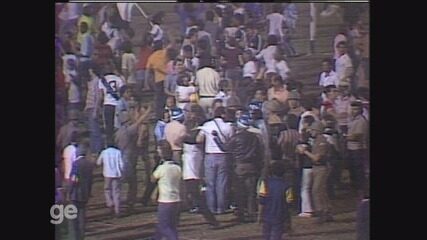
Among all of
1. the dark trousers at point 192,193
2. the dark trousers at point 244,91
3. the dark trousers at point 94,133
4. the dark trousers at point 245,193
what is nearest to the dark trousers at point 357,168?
the dark trousers at point 245,193

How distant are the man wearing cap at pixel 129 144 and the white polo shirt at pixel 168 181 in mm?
155

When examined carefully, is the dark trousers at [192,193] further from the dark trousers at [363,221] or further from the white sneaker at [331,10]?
the white sneaker at [331,10]

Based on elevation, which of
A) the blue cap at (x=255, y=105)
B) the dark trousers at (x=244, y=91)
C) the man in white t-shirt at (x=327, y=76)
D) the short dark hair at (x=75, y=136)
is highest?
the man in white t-shirt at (x=327, y=76)

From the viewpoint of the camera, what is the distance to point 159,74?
7477 mm

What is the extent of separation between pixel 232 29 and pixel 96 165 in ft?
4.09

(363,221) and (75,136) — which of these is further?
(363,221)

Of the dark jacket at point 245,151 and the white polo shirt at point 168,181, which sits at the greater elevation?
the dark jacket at point 245,151

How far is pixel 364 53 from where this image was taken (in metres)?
7.53

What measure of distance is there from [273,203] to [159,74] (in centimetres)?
112

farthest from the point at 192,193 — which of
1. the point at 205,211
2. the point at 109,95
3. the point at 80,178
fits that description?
the point at 109,95

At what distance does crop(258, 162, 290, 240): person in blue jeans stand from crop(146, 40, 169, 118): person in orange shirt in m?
0.83

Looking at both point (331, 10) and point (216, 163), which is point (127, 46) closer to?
point (216, 163)

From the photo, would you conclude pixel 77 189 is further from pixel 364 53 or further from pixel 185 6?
pixel 364 53

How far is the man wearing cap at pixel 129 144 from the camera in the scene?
24.5 feet
